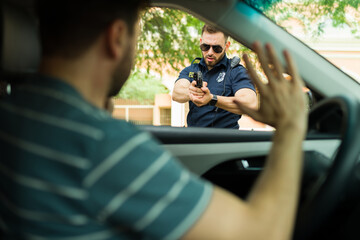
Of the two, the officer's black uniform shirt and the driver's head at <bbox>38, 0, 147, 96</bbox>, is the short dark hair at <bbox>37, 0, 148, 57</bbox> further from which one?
the officer's black uniform shirt

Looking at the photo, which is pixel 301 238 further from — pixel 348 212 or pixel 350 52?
pixel 350 52

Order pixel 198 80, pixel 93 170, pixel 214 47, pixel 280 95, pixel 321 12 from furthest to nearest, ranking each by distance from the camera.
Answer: pixel 321 12 < pixel 214 47 < pixel 198 80 < pixel 280 95 < pixel 93 170

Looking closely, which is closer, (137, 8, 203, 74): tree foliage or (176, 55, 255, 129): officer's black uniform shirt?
(176, 55, 255, 129): officer's black uniform shirt

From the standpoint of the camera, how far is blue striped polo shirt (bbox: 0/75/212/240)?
0.73m

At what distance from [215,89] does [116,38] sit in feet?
7.29

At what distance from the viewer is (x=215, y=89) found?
3029mm

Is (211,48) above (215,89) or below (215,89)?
above

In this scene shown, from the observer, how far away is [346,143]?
1.09 m

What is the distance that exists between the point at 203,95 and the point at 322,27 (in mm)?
5362

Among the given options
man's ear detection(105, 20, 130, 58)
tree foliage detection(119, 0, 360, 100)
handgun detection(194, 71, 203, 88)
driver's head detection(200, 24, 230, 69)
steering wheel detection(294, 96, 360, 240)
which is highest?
tree foliage detection(119, 0, 360, 100)

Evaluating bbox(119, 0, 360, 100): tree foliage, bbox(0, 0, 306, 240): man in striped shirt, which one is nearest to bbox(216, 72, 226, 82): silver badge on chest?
bbox(0, 0, 306, 240): man in striped shirt

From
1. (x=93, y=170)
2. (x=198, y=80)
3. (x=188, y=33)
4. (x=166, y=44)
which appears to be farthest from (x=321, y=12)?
(x=93, y=170)

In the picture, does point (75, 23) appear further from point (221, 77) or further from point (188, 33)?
point (188, 33)

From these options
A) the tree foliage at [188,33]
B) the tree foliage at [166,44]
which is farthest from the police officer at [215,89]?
the tree foliage at [188,33]
